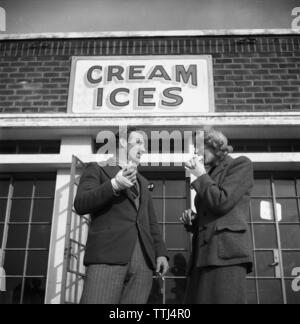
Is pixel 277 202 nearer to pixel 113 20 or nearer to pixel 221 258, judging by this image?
pixel 221 258

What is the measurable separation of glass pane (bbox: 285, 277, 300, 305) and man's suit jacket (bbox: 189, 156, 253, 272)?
2.06 m

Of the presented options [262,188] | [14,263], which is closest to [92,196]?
[14,263]

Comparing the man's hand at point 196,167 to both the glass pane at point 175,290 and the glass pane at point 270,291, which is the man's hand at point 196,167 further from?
the glass pane at point 270,291

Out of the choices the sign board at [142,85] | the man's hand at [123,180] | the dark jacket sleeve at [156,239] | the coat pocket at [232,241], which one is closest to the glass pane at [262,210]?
the sign board at [142,85]

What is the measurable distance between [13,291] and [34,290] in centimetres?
23

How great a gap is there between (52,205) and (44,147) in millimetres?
753

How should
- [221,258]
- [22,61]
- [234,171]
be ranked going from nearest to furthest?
[221,258]
[234,171]
[22,61]

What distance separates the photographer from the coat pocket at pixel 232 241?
2.60 metres

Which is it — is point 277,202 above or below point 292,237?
above

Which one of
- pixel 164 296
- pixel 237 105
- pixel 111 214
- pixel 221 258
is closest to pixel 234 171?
pixel 221 258

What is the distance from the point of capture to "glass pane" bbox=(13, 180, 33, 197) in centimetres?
506

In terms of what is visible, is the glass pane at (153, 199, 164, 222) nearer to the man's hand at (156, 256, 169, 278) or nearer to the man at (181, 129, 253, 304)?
the man's hand at (156, 256, 169, 278)

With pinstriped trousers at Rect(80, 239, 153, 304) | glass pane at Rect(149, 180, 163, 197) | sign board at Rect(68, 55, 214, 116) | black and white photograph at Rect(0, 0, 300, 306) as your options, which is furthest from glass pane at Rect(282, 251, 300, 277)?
pinstriped trousers at Rect(80, 239, 153, 304)

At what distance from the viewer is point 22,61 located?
18.2 ft
